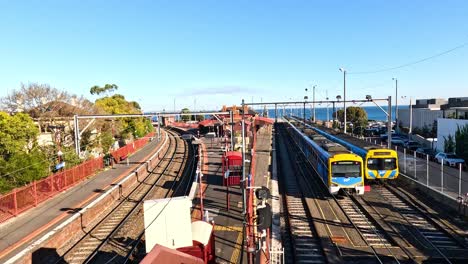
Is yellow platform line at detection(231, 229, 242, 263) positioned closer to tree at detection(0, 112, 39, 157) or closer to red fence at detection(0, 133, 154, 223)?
red fence at detection(0, 133, 154, 223)

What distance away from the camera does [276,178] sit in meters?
31.9

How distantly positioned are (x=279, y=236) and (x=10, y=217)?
1370 cm

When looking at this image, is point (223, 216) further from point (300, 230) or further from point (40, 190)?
point (40, 190)

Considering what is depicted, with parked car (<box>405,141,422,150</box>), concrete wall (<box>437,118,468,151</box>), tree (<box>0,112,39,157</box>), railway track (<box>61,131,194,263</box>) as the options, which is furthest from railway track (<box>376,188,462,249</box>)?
parked car (<box>405,141,422,150</box>)

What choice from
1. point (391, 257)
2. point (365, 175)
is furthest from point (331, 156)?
point (391, 257)

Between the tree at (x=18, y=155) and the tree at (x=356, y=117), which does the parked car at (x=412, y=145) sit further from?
the tree at (x=18, y=155)

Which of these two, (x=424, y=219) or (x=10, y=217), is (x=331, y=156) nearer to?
(x=424, y=219)

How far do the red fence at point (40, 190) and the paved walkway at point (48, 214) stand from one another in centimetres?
36

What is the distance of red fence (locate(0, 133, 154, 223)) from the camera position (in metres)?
20.1

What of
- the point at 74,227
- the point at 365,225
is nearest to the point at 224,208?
the point at 365,225

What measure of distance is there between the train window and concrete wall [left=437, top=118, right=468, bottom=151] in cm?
1621

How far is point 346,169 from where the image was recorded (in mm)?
23969

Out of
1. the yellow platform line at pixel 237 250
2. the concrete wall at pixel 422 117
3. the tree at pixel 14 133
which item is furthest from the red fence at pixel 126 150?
the concrete wall at pixel 422 117

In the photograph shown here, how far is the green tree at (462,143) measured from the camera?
34125 millimetres
